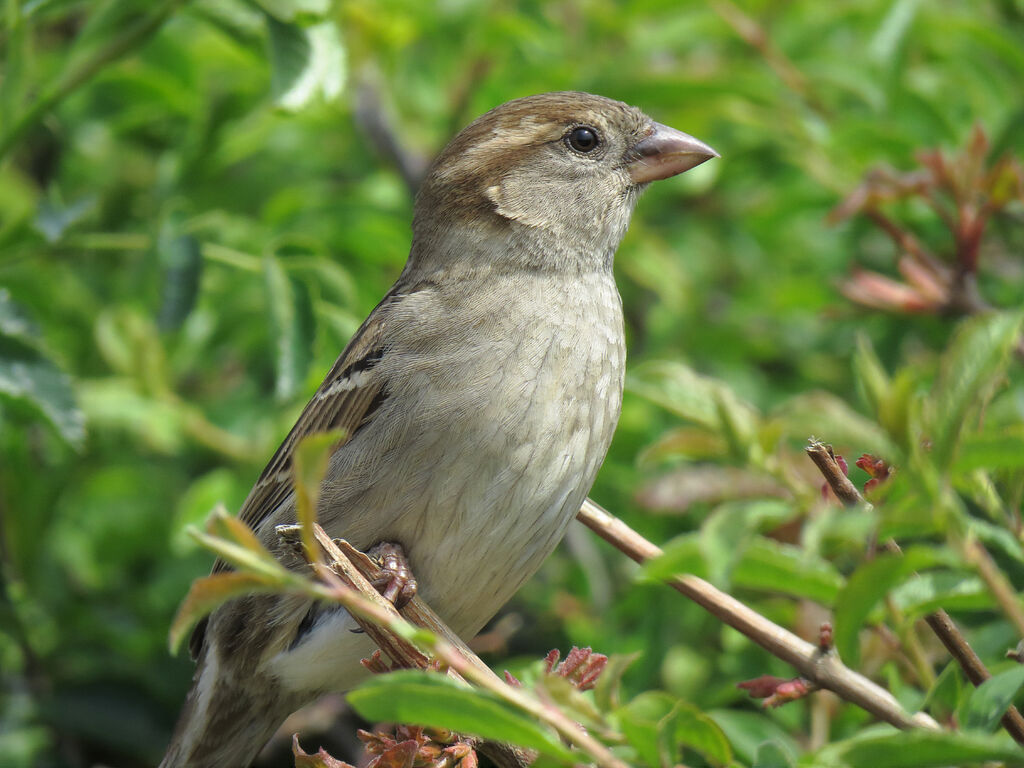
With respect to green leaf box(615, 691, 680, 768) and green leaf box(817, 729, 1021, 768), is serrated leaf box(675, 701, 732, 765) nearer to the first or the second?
green leaf box(615, 691, 680, 768)

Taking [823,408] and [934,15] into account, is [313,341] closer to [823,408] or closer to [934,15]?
[823,408]

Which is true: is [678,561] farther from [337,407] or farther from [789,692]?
[337,407]

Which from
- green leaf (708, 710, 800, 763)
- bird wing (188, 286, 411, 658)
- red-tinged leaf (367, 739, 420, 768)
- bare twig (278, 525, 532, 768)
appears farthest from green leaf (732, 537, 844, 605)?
bird wing (188, 286, 411, 658)

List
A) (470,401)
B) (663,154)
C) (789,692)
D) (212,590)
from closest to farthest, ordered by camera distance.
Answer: (212,590) → (789,692) → (470,401) → (663,154)

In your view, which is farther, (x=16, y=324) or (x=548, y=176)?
(x=548, y=176)

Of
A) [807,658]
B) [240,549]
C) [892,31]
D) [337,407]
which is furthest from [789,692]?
[892,31]

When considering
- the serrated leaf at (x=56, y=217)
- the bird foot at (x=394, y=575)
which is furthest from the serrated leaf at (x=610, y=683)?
the serrated leaf at (x=56, y=217)

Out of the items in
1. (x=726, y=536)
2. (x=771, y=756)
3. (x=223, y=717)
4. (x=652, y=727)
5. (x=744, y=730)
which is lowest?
(x=223, y=717)
